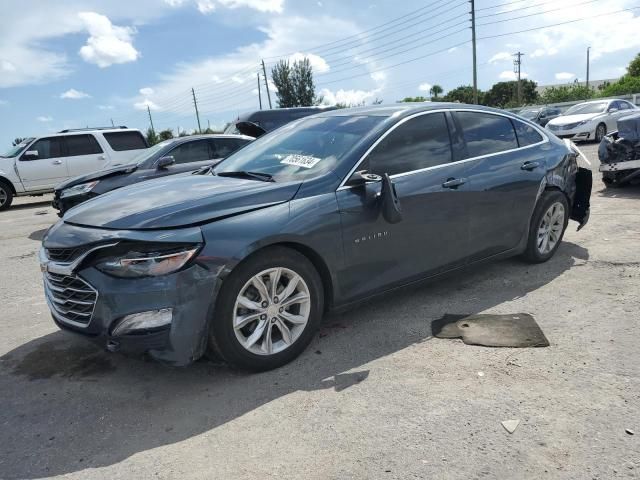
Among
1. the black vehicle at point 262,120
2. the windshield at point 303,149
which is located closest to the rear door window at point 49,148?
the black vehicle at point 262,120

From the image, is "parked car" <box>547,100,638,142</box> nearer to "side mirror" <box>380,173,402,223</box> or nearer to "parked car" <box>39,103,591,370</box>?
"parked car" <box>39,103,591,370</box>

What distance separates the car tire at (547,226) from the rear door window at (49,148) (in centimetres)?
1244

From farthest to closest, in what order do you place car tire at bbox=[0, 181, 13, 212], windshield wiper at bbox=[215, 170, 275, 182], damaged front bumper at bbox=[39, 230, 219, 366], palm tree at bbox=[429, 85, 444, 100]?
palm tree at bbox=[429, 85, 444, 100] < car tire at bbox=[0, 181, 13, 212] < windshield wiper at bbox=[215, 170, 275, 182] < damaged front bumper at bbox=[39, 230, 219, 366]

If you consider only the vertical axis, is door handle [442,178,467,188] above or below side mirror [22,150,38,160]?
below

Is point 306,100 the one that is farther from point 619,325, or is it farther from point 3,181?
point 619,325

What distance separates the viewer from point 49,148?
1363 cm

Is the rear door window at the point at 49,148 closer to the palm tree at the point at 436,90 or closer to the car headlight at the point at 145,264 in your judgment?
the car headlight at the point at 145,264

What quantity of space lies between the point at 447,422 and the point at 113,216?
7.43 ft

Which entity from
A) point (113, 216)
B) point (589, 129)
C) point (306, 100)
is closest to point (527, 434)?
point (113, 216)

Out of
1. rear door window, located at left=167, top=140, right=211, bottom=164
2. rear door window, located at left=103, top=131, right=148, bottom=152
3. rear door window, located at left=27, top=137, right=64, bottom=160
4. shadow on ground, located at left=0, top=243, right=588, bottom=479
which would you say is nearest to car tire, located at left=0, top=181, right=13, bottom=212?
rear door window, located at left=27, top=137, right=64, bottom=160

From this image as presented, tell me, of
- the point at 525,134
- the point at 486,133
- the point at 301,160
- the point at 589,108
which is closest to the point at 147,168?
the point at 301,160

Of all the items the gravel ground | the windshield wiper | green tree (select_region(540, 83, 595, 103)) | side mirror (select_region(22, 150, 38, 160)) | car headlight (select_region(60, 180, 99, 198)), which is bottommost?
the gravel ground

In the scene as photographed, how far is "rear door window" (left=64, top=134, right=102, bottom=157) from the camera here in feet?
44.4

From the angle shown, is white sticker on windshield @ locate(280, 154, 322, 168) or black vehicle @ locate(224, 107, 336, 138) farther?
black vehicle @ locate(224, 107, 336, 138)
